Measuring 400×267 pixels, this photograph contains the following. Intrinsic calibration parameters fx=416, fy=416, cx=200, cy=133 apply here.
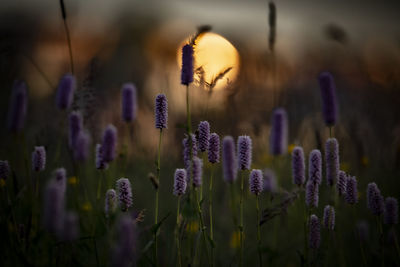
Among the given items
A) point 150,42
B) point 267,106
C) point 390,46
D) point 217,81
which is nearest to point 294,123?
point 267,106

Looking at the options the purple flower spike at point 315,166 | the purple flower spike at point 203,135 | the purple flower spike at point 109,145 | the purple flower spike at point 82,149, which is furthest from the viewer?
the purple flower spike at point 203,135

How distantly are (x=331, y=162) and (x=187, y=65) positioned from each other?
0.94 m

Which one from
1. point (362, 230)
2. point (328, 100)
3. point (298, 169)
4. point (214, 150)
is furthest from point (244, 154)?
point (362, 230)

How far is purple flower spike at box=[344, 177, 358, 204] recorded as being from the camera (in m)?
2.38

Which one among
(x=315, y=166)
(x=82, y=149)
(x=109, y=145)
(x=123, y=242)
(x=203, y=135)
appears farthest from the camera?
(x=203, y=135)

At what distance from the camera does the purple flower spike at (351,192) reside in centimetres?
238

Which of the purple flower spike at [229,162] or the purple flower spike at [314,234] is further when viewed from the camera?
the purple flower spike at [314,234]

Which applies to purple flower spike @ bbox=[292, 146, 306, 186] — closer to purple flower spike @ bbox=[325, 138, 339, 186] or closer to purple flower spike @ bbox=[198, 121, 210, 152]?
purple flower spike @ bbox=[325, 138, 339, 186]

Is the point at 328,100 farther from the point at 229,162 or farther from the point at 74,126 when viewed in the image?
the point at 74,126

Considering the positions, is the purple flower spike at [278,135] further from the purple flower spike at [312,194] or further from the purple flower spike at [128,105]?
the purple flower spike at [128,105]

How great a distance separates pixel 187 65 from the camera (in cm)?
227

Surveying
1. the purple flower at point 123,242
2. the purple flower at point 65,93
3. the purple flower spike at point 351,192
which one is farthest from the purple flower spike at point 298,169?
the purple flower at point 65,93

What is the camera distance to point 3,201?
8.21ft

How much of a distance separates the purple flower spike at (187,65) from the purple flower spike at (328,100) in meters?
0.71
